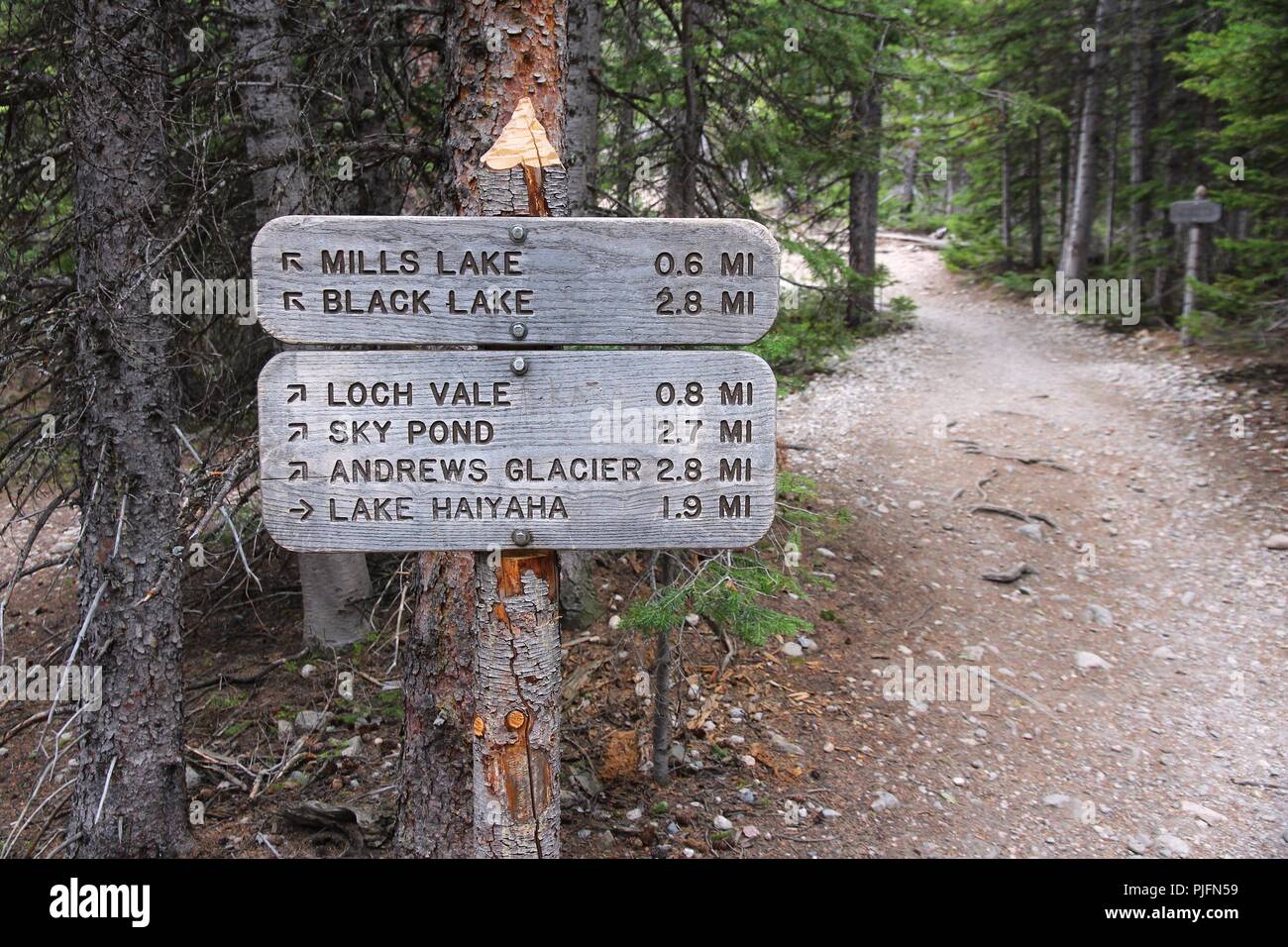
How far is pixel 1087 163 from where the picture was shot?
1664 cm

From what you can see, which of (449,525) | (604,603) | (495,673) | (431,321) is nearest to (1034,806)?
(604,603)

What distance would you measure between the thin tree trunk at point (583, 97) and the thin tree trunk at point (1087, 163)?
13.3 m

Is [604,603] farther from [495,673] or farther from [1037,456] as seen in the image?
[1037,456]

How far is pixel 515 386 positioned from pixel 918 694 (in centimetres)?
467

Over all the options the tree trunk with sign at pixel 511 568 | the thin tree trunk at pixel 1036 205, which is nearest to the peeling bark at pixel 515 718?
the tree trunk with sign at pixel 511 568

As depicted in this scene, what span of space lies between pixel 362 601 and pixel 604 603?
1.88 m

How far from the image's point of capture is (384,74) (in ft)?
19.1

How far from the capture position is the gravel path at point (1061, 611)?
4.95 metres

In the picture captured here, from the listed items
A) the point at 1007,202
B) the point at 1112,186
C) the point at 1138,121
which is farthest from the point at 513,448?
the point at 1007,202

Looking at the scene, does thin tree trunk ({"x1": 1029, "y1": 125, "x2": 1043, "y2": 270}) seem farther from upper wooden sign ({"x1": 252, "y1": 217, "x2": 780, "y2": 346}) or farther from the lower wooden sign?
the lower wooden sign

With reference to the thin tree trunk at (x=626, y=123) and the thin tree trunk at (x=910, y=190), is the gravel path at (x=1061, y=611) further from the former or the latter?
the thin tree trunk at (x=910, y=190)

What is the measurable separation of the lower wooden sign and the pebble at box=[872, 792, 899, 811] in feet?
10.4

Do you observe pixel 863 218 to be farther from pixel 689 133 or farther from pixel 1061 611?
pixel 689 133

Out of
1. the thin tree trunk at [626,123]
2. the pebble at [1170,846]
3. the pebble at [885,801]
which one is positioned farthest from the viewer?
the thin tree trunk at [626,123]
